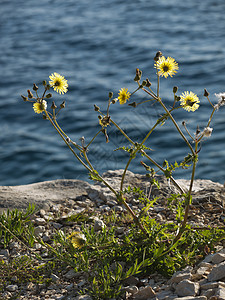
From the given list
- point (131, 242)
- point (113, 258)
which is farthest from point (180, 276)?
point (113, 258)

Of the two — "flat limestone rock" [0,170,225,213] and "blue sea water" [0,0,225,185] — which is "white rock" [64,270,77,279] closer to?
"flat limestone rock" [0,170,225,213]

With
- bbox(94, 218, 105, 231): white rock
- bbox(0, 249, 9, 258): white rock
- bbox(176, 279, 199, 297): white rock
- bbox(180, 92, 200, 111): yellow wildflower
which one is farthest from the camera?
bbox(94, 218, 105, 231): white rock

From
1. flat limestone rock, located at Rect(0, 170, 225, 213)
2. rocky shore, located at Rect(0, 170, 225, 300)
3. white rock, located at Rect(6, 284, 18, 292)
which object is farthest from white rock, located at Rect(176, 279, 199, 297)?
flat limestone rock, located at Rect(0, 170, 225, 213)

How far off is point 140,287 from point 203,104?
478cm

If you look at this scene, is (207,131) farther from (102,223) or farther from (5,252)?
(5,252)

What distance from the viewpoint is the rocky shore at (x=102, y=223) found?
2.57 metres

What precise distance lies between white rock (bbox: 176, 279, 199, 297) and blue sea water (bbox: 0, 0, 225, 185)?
3334 millimetres

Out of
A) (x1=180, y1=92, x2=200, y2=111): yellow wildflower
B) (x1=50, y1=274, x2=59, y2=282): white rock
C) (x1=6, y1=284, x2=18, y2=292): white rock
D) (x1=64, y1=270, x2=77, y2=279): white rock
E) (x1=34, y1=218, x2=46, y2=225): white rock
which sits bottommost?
(x1=6, y1=284, x2=18, y2=292): white rock

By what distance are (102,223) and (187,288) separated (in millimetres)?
1163

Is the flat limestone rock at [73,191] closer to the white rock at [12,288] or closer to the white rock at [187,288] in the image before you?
the white rock at [12,288]

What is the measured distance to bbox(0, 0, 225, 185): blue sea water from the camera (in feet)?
20.6

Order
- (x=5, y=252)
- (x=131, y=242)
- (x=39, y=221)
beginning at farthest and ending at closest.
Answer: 1. (x=39, y=221)
2. (x=5, y=252)
3. (x=131, y=242)

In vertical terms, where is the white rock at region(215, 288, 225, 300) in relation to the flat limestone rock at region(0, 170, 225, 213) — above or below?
below

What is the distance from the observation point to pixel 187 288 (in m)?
2.50
